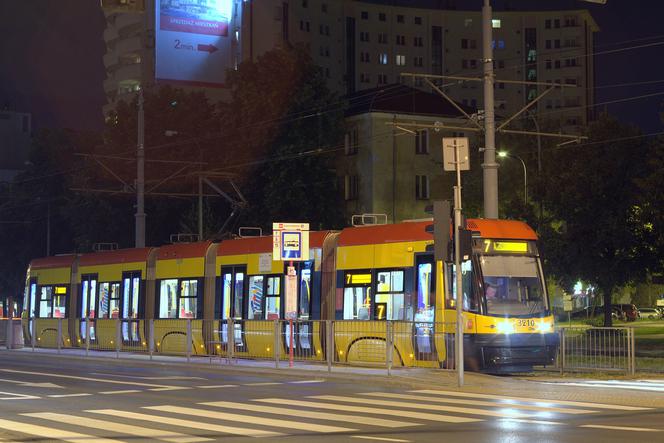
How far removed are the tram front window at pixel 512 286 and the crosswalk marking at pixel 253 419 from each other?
869 centimetres

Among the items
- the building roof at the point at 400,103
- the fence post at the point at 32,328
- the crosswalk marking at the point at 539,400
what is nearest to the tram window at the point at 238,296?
the crosswalk marking at the point at 539,400

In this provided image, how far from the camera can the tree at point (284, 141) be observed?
5319cm

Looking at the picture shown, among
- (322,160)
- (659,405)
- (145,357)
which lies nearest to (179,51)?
(322,160)

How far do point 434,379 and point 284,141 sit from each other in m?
34.6

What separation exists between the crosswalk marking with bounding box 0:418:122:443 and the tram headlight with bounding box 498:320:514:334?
37.1 ft

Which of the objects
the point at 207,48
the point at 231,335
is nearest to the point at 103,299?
the point at 231,335

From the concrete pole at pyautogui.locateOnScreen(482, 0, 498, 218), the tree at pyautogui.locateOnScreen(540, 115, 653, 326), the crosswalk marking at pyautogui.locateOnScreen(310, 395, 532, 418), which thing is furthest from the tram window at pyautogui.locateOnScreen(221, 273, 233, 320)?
the tree at pyautogui.locateOnScreen(540, 115, 653, 326)

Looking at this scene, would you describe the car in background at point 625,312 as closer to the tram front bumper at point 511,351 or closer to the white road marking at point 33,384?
the tram front bumper at point 511,351

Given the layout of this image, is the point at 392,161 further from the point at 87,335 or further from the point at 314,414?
the point at 314,414

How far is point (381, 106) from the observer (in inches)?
2527

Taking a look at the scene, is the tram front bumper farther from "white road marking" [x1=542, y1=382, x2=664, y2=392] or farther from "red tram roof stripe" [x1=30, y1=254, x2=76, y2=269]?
"red tram roof stripe" [x1=30, y1=254, x2=76, y2=269]

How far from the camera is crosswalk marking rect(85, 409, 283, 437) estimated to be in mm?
13383

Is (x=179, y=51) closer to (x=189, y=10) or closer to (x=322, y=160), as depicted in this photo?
(x=189, y=10)

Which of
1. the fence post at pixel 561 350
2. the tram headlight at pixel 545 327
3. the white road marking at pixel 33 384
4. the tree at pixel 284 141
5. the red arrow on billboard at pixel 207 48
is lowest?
the white road marking at pixel 33 384
